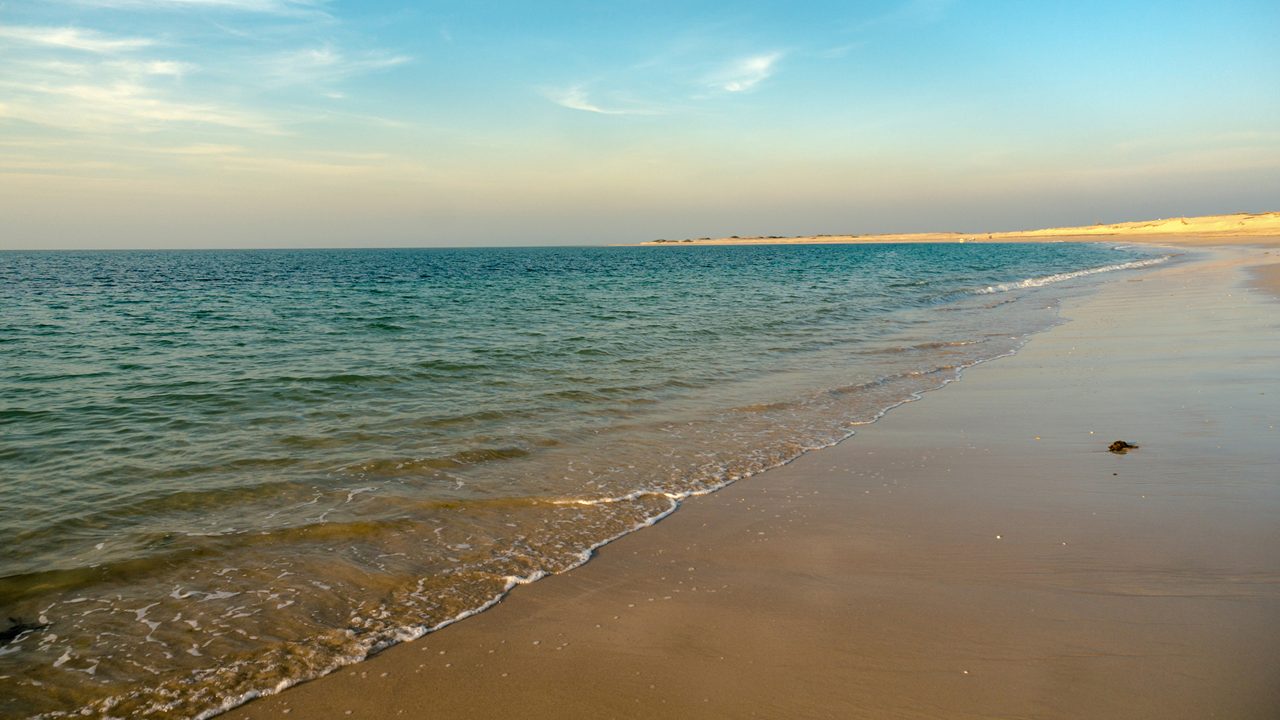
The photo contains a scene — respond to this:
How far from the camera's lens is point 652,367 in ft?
43.7

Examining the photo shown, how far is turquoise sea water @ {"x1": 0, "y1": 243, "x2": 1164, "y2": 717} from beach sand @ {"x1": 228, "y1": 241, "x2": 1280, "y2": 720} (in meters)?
0.51

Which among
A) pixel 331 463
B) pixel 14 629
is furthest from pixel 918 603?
pixel 331 463

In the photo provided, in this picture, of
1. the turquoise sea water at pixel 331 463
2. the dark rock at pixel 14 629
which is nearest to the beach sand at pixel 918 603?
the turquoise sea water at pixel 331 463

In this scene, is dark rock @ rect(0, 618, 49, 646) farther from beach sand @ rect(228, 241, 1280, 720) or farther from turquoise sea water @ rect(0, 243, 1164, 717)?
beach sand @ rect(228, 241, 1280, 720)

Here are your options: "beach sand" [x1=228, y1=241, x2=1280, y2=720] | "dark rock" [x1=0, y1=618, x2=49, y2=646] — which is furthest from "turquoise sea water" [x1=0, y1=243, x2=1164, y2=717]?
"beach sand" [x1=228, y1=241, x2=1280, y2=720]

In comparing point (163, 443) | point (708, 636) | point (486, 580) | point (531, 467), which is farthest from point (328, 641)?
point (163, 443)

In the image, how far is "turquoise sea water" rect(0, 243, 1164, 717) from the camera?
412cm

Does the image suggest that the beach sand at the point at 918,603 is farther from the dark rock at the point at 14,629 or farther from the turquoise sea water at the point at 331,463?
the dark rock at the point at 14,629

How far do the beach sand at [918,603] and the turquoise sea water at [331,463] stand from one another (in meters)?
0.51

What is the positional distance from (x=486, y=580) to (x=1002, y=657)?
3115 mm

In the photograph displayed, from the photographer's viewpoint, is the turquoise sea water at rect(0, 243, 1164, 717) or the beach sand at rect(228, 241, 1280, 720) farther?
the turquoise sea water at rect(0, 243, 1164, 717)

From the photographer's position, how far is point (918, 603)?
13.5 ft

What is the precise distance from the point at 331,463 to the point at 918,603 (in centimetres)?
589

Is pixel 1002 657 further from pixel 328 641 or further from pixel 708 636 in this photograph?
pixel 328 641
